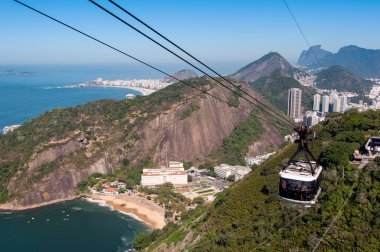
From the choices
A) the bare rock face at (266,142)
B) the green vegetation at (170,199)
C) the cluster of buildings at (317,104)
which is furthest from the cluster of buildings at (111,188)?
the cluster of buildings at (317,104)

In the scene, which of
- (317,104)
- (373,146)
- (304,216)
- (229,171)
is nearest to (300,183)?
(304,216)

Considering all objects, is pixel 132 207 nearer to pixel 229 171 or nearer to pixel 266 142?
pixel 229 171

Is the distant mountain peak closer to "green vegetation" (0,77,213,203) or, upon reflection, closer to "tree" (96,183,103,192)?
"green vegetation" (0,77,213,203)

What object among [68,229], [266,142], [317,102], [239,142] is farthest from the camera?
[317,102]

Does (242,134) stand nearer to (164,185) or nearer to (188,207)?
(164,185)

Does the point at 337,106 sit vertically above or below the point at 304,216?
above

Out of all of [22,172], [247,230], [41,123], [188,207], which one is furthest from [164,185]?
[247,230]
